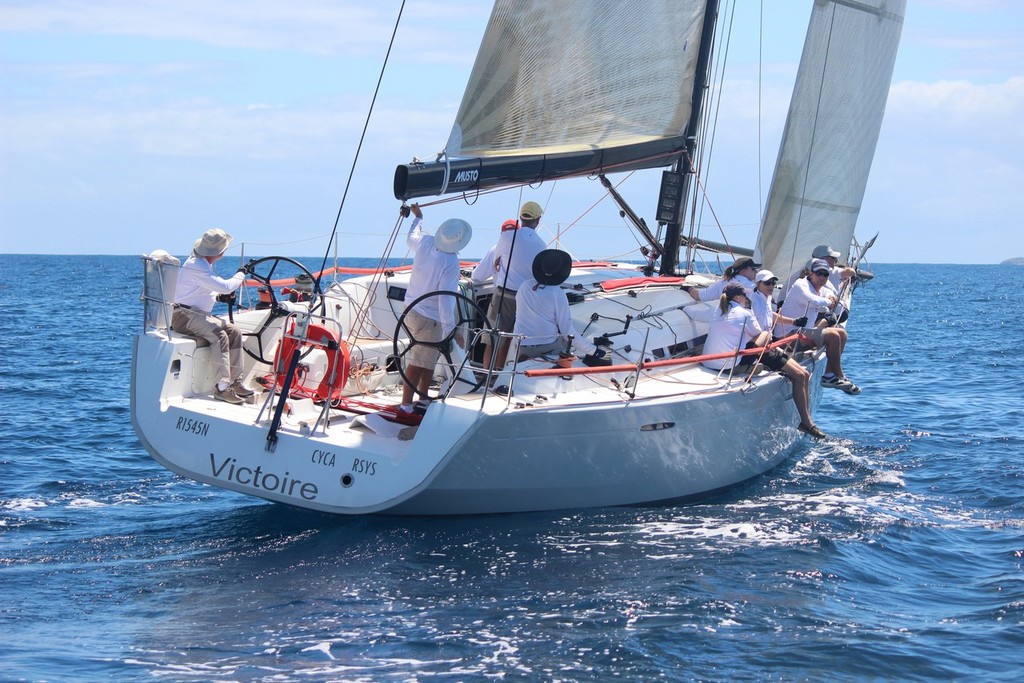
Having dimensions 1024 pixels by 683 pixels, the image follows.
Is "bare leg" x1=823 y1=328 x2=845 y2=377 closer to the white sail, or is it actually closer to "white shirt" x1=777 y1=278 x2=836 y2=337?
"white shirt" x1=777 y1=278 x2=836 y2=337

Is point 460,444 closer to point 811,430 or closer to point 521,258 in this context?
point 521,258

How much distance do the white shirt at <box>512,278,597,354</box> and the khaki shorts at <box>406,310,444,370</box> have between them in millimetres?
616

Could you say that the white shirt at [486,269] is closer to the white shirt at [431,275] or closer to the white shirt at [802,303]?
the white shirt at [431,275]

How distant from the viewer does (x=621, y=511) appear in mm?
8258

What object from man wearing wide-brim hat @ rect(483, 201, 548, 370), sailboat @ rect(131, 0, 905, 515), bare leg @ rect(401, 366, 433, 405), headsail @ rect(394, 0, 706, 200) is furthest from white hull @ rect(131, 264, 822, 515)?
headsail @ rect(394, 0, 706, 200)

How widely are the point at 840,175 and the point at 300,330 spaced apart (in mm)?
7096

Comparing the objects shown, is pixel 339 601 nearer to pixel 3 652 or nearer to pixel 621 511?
pixel 3 652

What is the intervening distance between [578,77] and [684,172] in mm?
2022

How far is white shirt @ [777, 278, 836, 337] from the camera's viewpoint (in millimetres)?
10328

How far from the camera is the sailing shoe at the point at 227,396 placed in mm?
8289

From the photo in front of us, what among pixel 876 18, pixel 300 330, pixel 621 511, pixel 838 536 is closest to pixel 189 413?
pixel 300 330

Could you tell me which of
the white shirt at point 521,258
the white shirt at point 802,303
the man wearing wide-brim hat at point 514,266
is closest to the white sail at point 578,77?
the man wearing wide-brim hat at point 514,266

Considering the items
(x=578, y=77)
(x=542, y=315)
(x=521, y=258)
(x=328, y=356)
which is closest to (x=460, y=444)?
(x=328, y=356)

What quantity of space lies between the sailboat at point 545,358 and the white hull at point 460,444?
0.05ft
